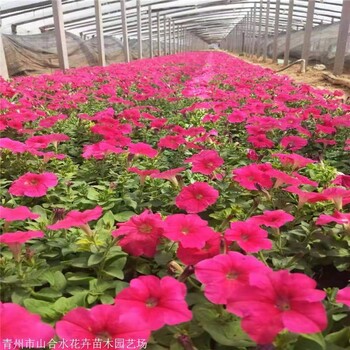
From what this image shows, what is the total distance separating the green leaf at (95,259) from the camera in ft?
3.67

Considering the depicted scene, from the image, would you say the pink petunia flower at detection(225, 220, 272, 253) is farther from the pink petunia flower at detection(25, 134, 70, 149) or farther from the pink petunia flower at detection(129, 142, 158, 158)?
the pink petunia flower at detection(25, 134, 70, 149)

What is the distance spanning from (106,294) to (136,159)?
1.05m

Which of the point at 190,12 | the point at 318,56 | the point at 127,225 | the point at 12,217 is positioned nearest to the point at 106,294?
the point at 127,225

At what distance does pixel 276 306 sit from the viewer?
2.39 ft

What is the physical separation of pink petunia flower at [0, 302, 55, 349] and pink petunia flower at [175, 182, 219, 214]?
2.10 feet

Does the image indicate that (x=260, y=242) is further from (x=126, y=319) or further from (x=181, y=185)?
(x=181, y=185)

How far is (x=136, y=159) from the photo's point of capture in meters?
2.04

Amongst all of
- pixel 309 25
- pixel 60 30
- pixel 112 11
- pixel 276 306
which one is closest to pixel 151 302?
pixel 276 306

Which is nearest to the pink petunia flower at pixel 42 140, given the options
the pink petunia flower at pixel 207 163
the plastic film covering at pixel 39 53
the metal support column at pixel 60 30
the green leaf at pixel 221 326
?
the pink petunia flower at pixel 207 163

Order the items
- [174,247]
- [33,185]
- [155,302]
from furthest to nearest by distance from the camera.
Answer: [33,185] → [174,247] → [155,302]

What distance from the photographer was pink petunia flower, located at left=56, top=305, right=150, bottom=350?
28.0 inches

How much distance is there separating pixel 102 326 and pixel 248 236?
0.46m

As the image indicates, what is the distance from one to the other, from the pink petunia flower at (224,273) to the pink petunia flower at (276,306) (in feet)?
0.16

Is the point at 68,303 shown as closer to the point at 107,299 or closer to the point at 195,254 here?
the point at 107,299
